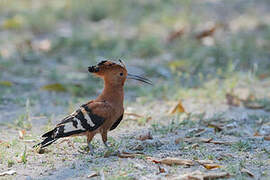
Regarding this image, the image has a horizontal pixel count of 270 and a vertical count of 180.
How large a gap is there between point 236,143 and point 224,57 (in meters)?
3.56

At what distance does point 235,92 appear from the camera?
20.8ft

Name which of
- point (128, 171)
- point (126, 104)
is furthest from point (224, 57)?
point (128, 171)

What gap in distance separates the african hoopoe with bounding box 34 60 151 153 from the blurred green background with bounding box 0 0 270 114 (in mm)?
Result: 1837

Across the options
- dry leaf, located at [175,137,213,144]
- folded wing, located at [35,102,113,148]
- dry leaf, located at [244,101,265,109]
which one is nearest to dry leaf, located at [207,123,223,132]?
dry leaf, located at [175,137,213,144]

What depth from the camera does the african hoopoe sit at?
3.79 m

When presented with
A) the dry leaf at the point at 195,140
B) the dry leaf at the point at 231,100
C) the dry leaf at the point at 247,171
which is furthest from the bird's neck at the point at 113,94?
the dry leaf at the point at 231,100

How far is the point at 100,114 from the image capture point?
3896mm

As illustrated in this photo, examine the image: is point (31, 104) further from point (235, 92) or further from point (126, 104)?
point (235, 92)

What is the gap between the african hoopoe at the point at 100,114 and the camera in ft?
12.4

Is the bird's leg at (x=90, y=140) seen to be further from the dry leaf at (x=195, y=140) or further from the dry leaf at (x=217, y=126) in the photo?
the dry leaf at (x=217, y=126)

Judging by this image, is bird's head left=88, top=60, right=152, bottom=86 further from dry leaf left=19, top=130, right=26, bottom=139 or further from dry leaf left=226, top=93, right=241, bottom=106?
dry leaf left=226, top=93, right=241, bottom=106

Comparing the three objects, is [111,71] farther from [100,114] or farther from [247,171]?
[247,171]

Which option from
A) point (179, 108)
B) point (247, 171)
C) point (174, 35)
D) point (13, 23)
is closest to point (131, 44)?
point (174, 35)

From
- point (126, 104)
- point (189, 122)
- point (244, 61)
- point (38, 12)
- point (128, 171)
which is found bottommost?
point (128, 171)
